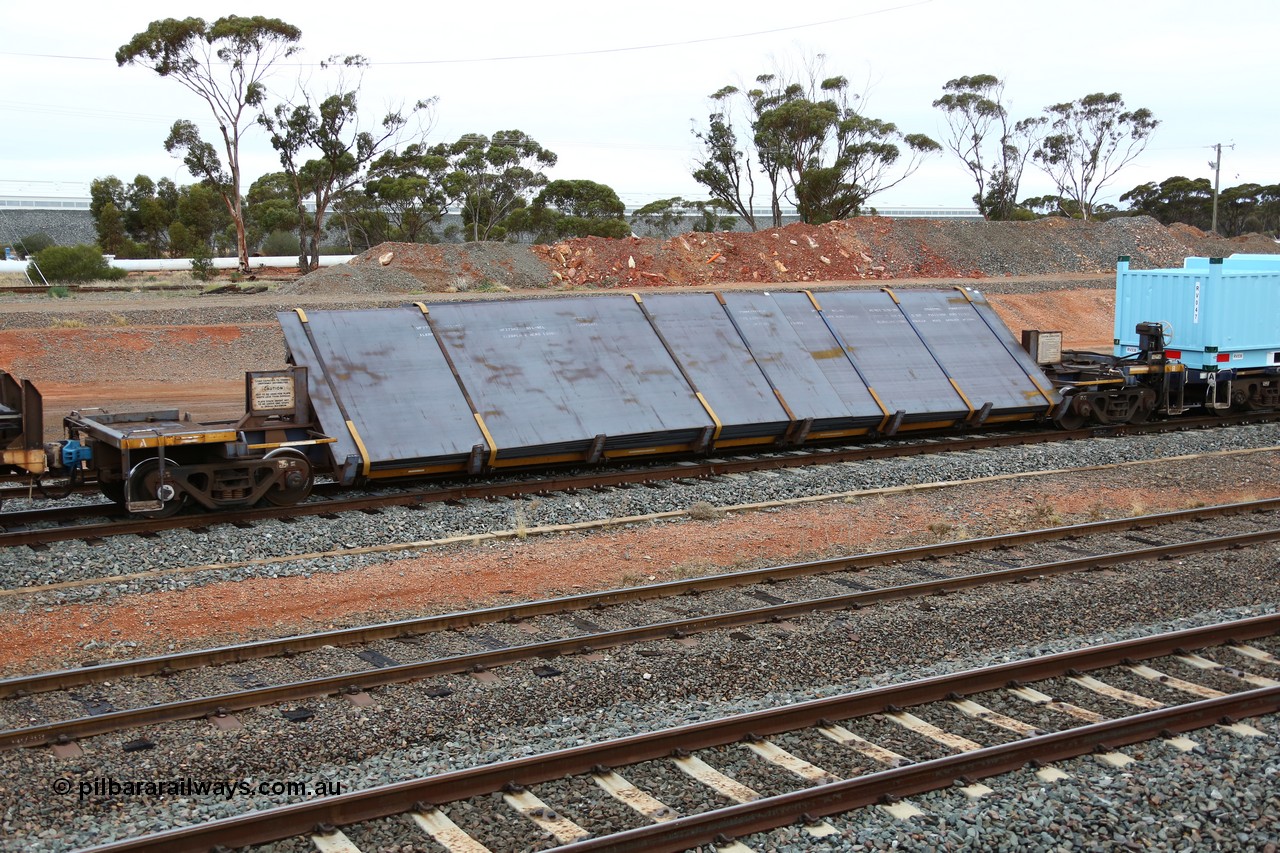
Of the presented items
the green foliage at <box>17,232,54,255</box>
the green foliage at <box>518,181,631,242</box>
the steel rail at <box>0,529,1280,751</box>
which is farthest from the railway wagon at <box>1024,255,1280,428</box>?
the green foliage at <box>17,232,54,255</box>

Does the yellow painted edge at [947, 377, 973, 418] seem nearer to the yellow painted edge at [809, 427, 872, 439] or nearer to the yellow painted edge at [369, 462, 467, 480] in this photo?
the yellow painted edge at [809, 427, 872, 439]

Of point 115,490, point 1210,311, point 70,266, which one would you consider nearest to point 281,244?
point 70,266

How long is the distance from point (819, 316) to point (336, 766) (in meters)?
13.9

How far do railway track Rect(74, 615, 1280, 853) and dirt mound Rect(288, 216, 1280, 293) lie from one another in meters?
38.2

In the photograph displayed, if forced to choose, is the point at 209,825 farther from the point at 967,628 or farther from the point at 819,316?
the point at 819,316

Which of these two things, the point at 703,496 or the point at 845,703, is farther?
the point at 703,496

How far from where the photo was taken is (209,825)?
5754mm

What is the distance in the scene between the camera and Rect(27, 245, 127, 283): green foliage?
183 ft

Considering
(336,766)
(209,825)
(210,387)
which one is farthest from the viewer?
(210,387)

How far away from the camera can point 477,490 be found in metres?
14.6

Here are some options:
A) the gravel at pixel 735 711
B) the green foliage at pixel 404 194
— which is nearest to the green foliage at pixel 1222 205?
the green foliage at pixel 404 194

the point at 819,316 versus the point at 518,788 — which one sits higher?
the point at 819,316

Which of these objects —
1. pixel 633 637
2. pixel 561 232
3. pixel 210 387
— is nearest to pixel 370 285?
pixel 210 387

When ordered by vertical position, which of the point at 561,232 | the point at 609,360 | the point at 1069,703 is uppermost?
the point at 561,232
